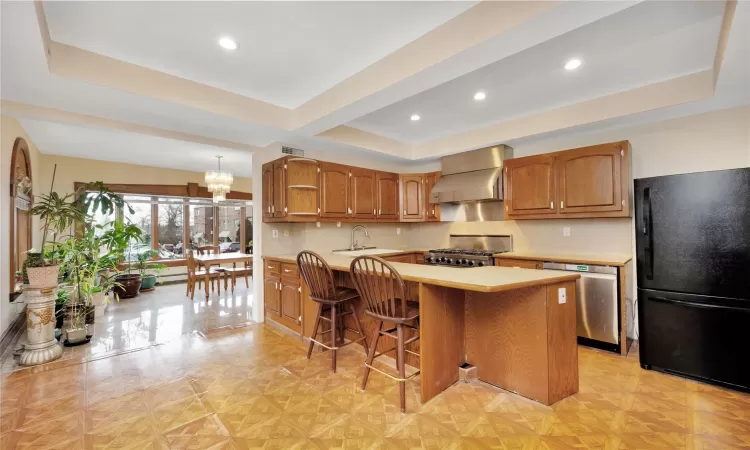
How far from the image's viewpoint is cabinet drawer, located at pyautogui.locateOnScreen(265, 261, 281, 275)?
386 centimetres

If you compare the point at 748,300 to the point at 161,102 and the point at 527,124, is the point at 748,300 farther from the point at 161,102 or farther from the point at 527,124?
the point at 161,102

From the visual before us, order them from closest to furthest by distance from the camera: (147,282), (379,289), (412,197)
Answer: (379,289)
(412,197)
(147,282)

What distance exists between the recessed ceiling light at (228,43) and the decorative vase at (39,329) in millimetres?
2723

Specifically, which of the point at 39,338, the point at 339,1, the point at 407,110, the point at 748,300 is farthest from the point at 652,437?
the point at 39,338

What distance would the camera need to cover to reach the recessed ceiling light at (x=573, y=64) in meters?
2.54

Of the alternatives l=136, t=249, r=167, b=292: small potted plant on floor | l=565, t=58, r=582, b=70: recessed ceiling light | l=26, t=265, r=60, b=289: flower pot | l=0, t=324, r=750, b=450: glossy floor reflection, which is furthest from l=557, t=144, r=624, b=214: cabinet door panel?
l=136, t=249, r=167, b=292: small potted plant on floor

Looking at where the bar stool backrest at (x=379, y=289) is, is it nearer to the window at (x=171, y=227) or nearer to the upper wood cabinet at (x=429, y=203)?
the upper wood cabinet at (x=429, y=203)

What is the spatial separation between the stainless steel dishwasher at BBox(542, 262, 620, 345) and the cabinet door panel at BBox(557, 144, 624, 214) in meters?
0.69

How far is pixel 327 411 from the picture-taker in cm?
212

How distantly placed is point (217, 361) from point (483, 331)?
7.57 feet

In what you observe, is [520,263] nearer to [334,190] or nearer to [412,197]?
[412,197]

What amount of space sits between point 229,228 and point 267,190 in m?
4.91

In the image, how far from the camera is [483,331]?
97.1 inches

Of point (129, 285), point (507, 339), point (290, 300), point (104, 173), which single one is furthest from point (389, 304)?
point (104, 173)
